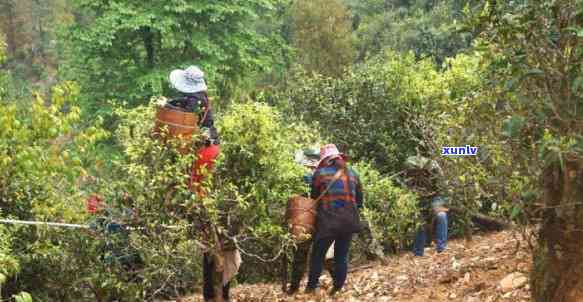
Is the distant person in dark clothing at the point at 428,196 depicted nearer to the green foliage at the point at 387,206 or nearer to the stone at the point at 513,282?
the green foliage at the point at 387,206

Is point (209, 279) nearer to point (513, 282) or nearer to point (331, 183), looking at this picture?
point (331, 183)

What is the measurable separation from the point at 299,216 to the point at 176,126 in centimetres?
172

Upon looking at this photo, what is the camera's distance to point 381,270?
10.3 metres

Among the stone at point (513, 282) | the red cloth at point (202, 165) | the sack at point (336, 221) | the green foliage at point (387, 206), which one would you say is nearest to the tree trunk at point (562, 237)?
the stone at point (513, 282)

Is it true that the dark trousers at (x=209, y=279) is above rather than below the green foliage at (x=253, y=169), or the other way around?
below

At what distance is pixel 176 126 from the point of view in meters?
6.59

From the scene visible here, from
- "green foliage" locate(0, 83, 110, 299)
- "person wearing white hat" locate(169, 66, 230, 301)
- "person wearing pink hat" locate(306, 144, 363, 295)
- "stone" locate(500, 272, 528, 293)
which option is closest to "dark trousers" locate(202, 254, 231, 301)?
"person wearing white hat" locate(169, 66, 230, 301)

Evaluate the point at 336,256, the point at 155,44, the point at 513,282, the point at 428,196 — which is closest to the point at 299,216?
the point at 336,256

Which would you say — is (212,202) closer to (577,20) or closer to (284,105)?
(577,20)

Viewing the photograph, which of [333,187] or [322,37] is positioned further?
[322,37]

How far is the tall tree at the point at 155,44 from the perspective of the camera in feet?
66.6

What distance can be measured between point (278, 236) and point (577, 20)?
3972 millimetres

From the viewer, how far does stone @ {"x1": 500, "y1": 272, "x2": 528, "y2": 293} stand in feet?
22.5

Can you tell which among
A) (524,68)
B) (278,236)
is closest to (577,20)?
(524,68)
